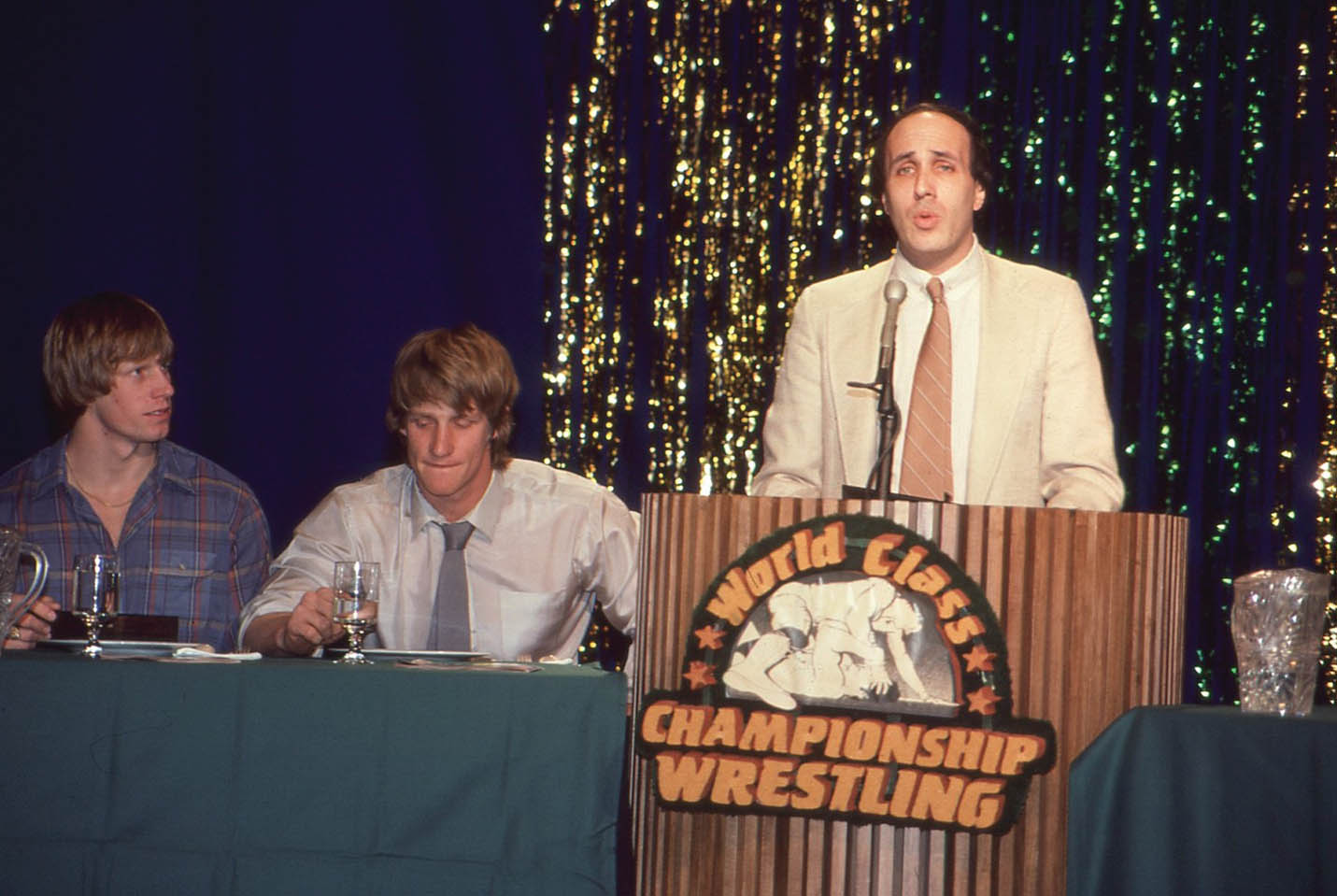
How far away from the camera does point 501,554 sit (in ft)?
10.3

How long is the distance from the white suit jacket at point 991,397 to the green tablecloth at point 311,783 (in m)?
0.74

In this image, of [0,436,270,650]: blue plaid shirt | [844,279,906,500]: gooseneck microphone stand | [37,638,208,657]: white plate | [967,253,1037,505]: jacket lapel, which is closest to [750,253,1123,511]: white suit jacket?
[967,253,1037,505]: jacket lapel

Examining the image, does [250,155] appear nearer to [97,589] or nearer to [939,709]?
[97,589]

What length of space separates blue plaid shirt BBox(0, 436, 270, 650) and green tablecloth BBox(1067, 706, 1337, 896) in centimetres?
219

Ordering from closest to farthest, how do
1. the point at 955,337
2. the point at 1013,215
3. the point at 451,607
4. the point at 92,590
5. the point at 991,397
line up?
the point at 92,590
the point at 991,397
the point at 955,337
the point at 451,607
the point at 1013,215

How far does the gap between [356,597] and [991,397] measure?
3.93 feet

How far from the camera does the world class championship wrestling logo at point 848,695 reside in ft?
6.19

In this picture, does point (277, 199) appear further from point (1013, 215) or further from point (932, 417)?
point (932, 417)

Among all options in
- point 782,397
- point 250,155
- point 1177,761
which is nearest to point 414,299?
point 250,155

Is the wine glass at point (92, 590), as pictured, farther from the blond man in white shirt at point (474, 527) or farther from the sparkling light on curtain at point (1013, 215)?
the sparkling light on curtain at point (1013, 215)

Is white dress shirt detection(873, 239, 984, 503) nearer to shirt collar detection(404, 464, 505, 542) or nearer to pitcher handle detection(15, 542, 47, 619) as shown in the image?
shirt collar detection(404, 464, 505, 542)

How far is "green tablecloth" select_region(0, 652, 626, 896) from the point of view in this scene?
1978mm

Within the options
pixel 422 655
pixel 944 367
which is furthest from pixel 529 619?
pixel 944 367

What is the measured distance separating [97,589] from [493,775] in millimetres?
812
